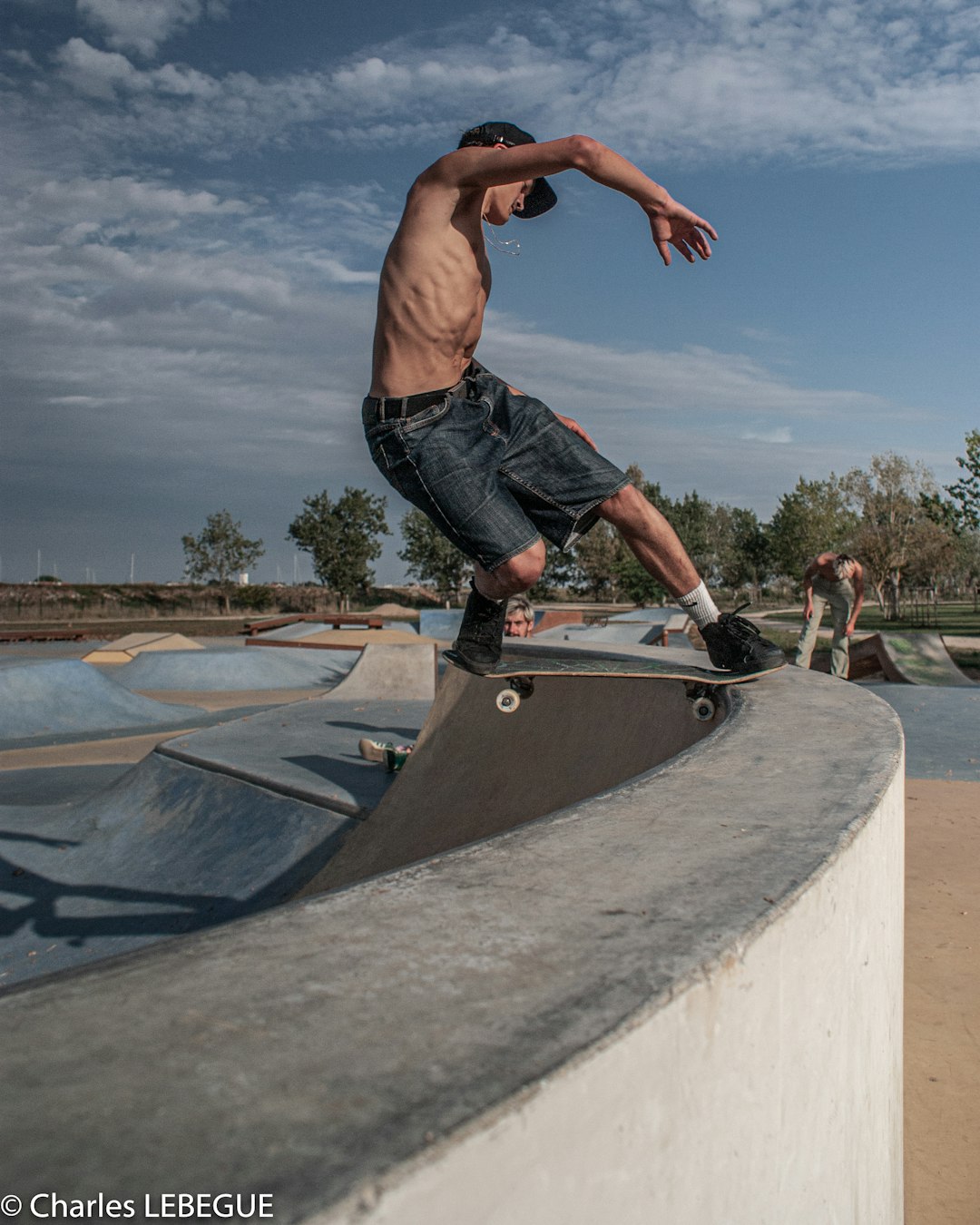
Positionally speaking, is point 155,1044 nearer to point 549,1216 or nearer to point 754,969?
point 549,1216

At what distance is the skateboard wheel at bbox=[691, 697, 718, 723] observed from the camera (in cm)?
310

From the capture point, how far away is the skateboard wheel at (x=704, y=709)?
3100 millimetres

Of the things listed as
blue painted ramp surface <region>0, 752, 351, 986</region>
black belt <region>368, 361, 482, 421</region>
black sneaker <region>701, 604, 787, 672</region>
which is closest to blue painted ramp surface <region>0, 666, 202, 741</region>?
blue painted ramp surface <region>0, 752, 351, 986</region>

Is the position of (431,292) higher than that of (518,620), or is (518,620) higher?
(431,292)

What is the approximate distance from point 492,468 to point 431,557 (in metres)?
48.5

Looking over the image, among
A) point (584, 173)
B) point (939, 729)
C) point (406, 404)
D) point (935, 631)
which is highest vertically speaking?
point (584, 173)

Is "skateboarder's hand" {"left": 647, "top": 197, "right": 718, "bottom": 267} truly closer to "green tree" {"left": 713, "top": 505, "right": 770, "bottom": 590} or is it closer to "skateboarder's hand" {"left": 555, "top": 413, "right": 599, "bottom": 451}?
"skateboarder's hand" {"left": 555, "top": 413, "right": 599, "bottom": 451}

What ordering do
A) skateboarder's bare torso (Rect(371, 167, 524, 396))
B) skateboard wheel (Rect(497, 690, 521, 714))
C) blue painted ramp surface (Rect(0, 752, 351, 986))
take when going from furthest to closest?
blue painted ramp surface (Rect(0, 752, 351, 986)), skateboard wheel (Rect(497, 690, 521, 714)), skateboarder's bare torso (Rect(371, 167, 524, 396))

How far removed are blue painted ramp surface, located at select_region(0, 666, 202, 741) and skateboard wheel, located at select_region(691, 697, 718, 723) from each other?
8910 millimetres

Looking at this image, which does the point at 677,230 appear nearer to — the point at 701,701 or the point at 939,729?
the point at 701,701

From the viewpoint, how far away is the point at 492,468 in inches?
121

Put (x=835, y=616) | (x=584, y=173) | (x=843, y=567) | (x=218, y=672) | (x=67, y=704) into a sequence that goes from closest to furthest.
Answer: (x=584, y=173) → (x=843, y=567) → (x=835, y=616) → (x=67, y=704) → (x=218, y=672)

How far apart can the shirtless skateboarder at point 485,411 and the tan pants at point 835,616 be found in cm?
784

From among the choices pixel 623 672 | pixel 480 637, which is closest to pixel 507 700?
pixel 480 637
